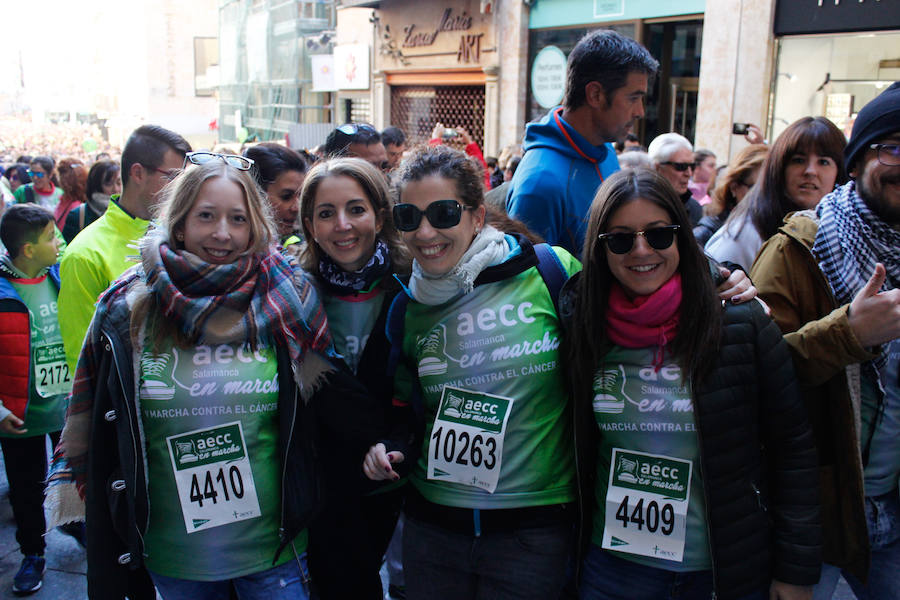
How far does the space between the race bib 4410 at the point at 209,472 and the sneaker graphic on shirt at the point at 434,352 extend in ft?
2.00

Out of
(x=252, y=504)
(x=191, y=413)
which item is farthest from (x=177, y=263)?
(x=252, y=504)

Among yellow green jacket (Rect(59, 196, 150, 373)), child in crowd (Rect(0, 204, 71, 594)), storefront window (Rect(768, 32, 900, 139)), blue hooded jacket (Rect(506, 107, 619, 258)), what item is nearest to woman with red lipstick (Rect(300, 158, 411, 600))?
blue hooded jacket (Rect(506, 107, 619, 258))

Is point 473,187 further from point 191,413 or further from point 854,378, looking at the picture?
point 854,378

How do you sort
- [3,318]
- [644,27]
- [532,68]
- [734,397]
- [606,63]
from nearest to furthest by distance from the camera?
[734,397]
[606,63]
[3,318]
[644,27]
[532,68]

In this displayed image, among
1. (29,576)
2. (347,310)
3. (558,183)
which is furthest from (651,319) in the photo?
(29,576)

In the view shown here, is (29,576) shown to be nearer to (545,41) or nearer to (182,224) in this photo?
(182,224)

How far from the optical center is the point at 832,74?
343 inches

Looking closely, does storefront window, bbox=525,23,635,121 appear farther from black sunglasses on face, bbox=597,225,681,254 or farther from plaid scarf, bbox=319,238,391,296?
black sunglasses on face, bbox=597,225,681,254

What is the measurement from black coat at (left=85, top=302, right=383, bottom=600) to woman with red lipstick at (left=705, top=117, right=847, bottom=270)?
163 cm

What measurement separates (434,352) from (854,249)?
4.24 ft

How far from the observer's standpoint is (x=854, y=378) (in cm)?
210

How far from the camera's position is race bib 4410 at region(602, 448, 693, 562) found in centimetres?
196

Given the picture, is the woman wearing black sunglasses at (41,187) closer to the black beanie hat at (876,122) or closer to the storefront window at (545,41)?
the storefront window at (545,41)

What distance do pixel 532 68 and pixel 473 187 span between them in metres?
11.9
